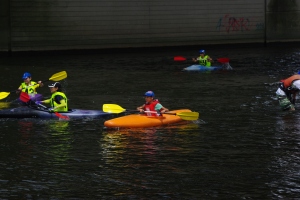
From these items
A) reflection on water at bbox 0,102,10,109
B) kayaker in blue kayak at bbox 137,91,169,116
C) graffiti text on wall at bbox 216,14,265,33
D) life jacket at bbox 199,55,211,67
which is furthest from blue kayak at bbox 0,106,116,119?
graffiti text on wall at bbox 216,14,265,33

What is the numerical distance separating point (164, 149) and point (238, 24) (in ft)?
93.2

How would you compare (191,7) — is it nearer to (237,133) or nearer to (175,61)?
(175,61)

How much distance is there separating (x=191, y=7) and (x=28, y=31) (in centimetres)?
968

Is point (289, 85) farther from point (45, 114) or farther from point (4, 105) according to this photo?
point (4, 105)

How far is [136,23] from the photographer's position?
39.5m

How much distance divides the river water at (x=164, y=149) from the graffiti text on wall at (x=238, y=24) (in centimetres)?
1487

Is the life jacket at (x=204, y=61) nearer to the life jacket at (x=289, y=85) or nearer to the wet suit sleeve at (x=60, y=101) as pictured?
the life jacket at (x=289, y=85)

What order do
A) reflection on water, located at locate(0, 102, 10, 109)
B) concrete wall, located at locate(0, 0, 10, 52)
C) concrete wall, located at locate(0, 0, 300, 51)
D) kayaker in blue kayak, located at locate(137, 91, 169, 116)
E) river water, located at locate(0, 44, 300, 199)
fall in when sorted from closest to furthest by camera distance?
river water, located at locate(0, 44, 300, 199), kayaker in blue kayak, located at locate(137, 91, 169, 116), reflection on water, located at locate(0, 102, 10, 109), concrete wall, located at locate(0, 0, 10, 52), concrete wall, located at locate(0, 0, 300, 51)

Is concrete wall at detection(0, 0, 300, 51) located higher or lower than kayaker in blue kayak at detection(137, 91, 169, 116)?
higher

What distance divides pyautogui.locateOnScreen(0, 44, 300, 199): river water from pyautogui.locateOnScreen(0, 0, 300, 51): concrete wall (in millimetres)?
9870

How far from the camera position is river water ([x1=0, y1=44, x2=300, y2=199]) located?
12.2 meters

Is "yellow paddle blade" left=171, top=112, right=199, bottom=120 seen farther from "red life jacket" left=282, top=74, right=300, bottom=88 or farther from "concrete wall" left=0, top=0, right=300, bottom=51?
"concrete wall" left=0, top=0, right=300, bottom=51

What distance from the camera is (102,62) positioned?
3409 centimetres

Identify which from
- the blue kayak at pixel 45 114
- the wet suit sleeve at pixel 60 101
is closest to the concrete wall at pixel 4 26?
the blue kayak at pixel 45 114
